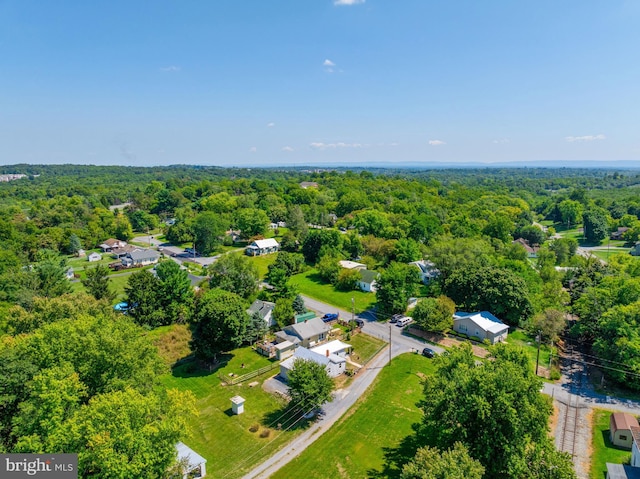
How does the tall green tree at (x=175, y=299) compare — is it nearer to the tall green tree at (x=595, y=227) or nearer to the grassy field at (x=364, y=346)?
the grassy field at (x=364, y=346)

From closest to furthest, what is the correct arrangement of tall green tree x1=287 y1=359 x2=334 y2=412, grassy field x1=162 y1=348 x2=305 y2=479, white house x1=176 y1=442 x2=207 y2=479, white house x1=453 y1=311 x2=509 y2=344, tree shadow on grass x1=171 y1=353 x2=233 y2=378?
1. white house x1=176 y1=442 x2=207 y2=479
2. grassy field x1=162 y1=348 x2=305 y2=479
3. tall green tree x1=287 y1=359 x2=334 y2=412
4. tree shadow on grass x1=171 y1=353 x2=233 y2=378
5. white house x1=453 y1=311 x2=509 y2=344

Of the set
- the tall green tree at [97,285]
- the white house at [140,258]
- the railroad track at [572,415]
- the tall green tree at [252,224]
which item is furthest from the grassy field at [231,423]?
the tall green tree at [252,224]

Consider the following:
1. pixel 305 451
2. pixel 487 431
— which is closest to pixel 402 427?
pixel 305 451

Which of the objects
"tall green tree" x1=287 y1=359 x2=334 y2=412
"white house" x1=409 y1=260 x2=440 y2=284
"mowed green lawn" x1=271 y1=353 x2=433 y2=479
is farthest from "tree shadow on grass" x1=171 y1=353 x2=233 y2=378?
"white house" x1=409 y1=260 x2=440 y2=284

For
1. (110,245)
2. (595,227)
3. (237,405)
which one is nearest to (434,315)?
(237,405)

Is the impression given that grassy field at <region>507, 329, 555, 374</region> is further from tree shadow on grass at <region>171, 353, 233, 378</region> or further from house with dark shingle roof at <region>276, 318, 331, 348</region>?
tree shadow on grass at <region>171, 353, 233, 378</region>

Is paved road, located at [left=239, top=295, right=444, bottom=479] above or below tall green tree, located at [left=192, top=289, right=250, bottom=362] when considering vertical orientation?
below

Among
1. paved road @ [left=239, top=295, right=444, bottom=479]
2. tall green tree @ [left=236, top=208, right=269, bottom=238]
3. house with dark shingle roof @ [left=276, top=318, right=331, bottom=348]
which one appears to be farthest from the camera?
tall green tree @ [left=236, top=208, right=269, bottom=238]
